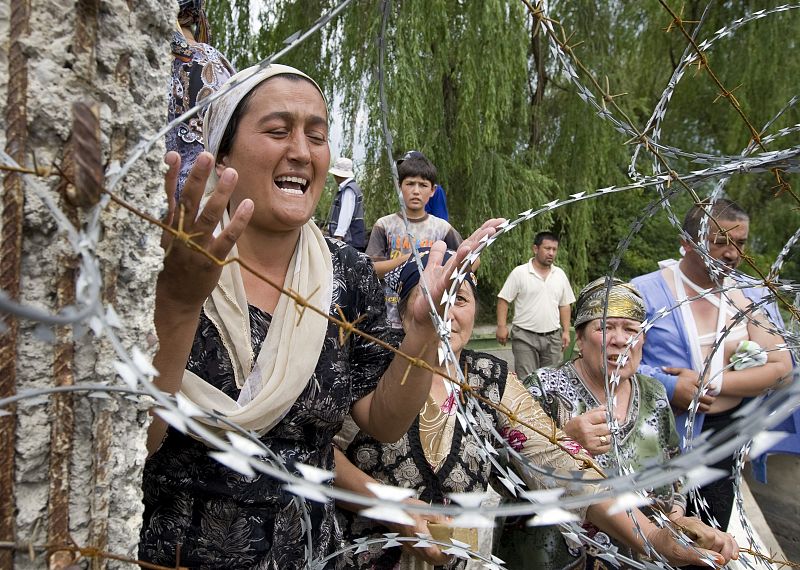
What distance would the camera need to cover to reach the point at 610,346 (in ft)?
10.0

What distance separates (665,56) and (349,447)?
37.8 ft

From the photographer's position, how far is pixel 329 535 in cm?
196

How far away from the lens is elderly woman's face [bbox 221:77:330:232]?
1.86 m

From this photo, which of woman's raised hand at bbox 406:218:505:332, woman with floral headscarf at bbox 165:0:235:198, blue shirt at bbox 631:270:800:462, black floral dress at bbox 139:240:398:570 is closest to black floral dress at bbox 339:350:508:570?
black floral dress at bbox 139:240:398:570

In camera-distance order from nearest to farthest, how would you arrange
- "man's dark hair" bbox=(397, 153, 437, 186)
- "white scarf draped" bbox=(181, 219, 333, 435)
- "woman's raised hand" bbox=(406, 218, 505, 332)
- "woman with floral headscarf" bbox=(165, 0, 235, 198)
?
"white scarf draped" bbox=(181, 219, 333, 435) → "woman's raised hand" bbox=(406, 218, 505, 332) → "woman with floral headscarf" bbox=(165, 0, 235, 198) → "man's dark hair" bbox=(397, 153, 437, 186)

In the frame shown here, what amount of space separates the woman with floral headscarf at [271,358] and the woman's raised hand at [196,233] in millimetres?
38

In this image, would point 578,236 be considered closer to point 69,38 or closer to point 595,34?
point 595,34

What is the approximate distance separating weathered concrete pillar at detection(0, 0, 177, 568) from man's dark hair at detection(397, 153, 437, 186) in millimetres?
4403

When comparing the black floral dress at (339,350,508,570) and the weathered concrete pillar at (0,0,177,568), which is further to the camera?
the black floral dress at (339,350,508,570)

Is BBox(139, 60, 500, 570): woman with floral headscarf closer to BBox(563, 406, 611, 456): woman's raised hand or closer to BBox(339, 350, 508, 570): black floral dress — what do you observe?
BBox(339, 350, 508, 570): black floral dress

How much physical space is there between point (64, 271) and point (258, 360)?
720 millimetres

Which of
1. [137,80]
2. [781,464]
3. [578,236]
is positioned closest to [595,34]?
[578,236]

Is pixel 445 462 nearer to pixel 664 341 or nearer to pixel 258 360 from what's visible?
pixel 258 360

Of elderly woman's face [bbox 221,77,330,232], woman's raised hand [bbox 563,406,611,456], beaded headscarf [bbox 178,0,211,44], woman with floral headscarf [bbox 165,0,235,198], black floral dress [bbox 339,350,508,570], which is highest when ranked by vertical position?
beaded headscarf [bbox 178,0,211,44]
